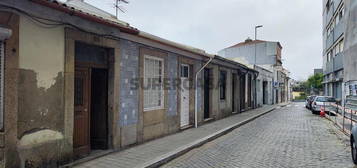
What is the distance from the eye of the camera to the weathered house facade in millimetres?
4645

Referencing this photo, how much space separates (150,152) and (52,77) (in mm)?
3004

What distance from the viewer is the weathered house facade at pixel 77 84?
4645 millimetres

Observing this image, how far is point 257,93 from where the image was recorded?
→ 1049 inches

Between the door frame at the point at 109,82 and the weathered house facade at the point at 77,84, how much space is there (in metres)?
0.02

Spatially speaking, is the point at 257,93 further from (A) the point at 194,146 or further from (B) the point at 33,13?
(B) the point at 33,13

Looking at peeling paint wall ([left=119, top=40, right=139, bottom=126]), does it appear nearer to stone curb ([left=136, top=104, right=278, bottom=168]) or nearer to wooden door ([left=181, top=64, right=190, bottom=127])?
stone curb ([left=136, top=104, right=278, bottom=168])

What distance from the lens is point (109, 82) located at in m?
7.07

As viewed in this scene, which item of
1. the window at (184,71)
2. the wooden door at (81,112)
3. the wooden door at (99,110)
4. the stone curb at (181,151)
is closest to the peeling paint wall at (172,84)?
the window at (184,71)

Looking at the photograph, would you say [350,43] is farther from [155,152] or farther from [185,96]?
[155,152]

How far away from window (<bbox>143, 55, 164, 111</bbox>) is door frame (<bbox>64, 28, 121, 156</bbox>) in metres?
1.49

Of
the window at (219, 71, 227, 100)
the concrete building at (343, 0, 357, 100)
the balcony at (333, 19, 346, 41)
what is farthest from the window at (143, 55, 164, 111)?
the balcony at (333, 19, 346, 41)

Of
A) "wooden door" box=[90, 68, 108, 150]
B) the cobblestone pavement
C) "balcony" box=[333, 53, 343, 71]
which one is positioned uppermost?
"balcony" box=[333, 53, 343, 71]

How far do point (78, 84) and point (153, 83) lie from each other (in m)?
2.96

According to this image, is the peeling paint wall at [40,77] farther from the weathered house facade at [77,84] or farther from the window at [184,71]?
the window at [184,71]
